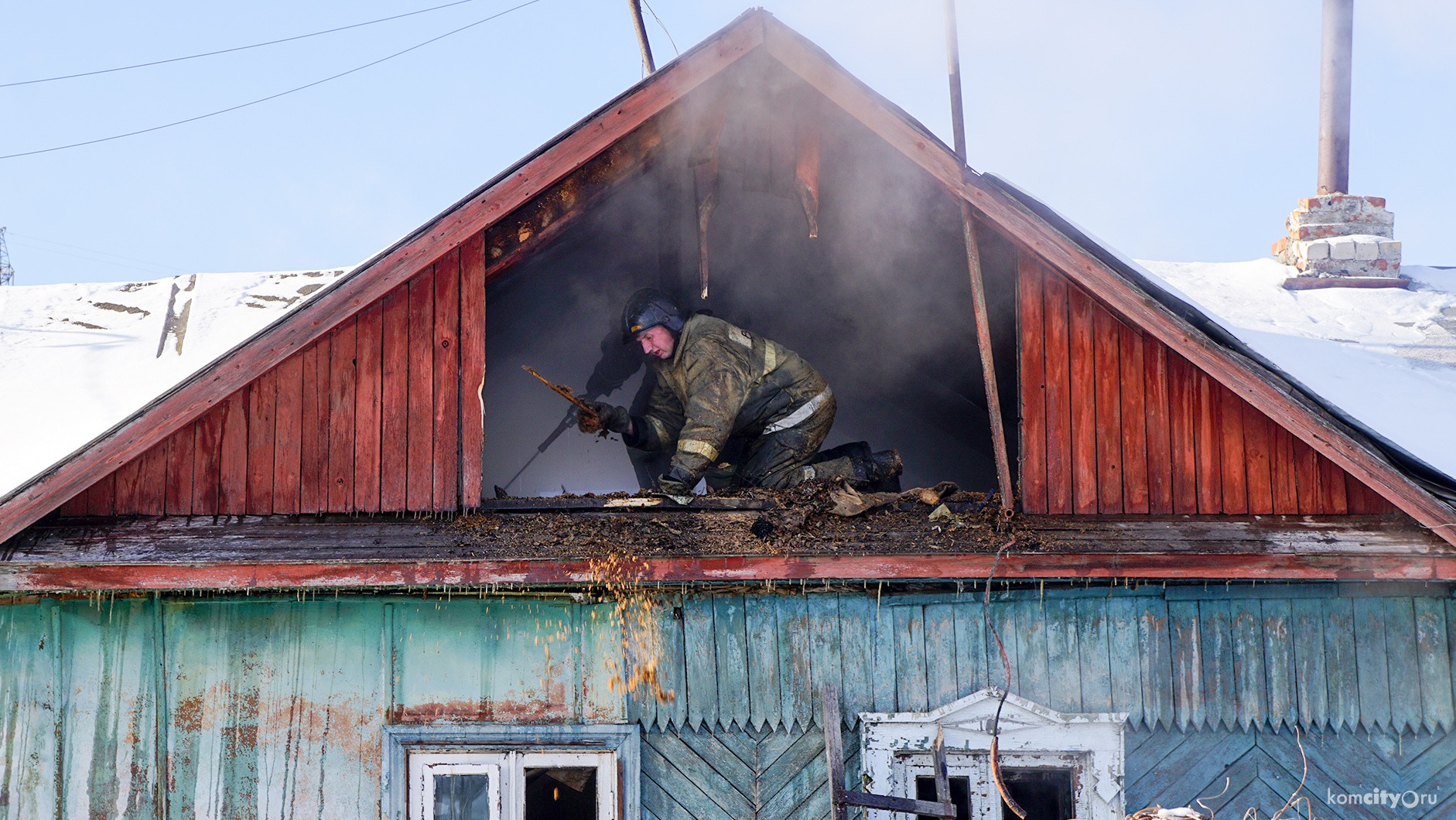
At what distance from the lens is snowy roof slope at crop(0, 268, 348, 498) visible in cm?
836

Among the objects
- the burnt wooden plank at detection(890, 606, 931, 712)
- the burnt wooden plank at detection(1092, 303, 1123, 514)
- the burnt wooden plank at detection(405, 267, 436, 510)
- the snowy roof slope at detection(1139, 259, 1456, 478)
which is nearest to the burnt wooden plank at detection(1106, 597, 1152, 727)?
the burnt wooden plank at detection(1092, 303, 1123, 514)

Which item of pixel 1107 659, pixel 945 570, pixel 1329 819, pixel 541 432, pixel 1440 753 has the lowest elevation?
pixel 1329 819

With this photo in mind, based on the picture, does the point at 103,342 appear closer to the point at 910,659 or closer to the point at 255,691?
the point at 255,691

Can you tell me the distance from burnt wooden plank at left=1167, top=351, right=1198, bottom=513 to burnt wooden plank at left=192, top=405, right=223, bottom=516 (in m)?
4.87

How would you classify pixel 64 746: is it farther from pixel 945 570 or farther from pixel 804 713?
pixel 945 570

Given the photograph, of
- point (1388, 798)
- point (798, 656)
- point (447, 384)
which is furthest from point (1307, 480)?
point (447, 384)

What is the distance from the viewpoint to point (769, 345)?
711cm

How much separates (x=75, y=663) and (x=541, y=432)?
4.20 metres

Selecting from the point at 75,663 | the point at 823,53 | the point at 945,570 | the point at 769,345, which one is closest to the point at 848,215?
the point at 769,345

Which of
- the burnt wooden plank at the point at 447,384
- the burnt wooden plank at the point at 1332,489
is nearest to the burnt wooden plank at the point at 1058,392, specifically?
the burnt wooden plank at the point at 1332,489

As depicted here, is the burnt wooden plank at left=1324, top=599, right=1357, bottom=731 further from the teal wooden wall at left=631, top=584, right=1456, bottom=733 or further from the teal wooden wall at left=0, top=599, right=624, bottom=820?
the teal wooden wall at left=0, top=599, right=624, bottom=820

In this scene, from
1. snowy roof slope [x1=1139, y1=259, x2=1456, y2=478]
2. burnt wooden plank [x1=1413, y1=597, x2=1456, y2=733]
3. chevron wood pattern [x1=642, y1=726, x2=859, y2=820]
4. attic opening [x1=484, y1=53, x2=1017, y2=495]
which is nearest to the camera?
burnt wooden plank [x1=1413, y1=597, x2=1456, y2=733]

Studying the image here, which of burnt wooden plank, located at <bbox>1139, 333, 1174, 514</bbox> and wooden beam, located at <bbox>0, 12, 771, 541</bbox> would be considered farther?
burnt wooden plank, located at <bbox>1139, 333, 1174, 514</bbox>

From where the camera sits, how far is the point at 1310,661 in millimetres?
5441
